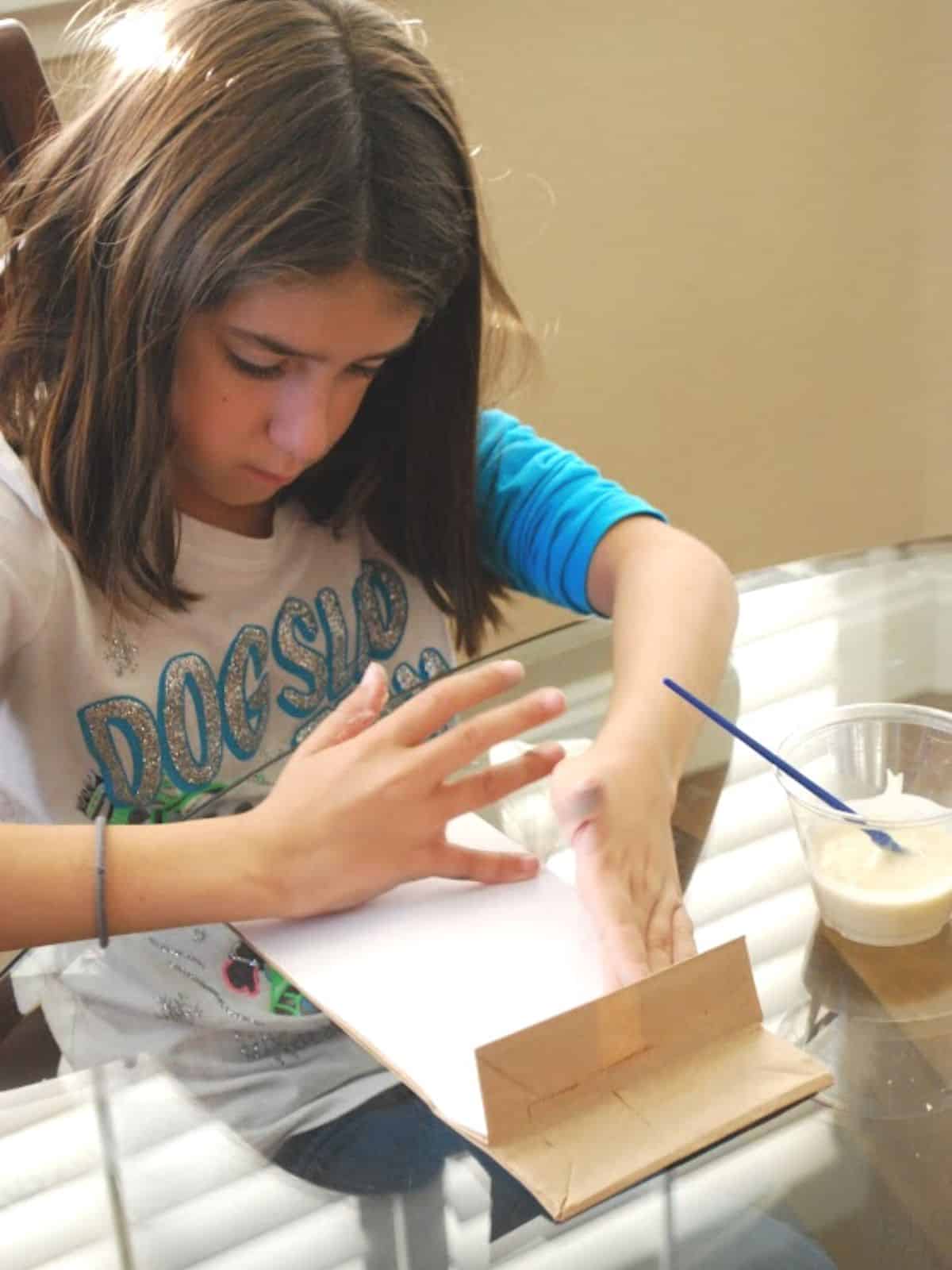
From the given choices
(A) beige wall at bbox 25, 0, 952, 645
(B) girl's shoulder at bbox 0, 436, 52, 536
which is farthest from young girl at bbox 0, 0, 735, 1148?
(A) beige wall at bbox 25, 0, 952, 645

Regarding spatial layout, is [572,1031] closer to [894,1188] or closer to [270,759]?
[894,1188]

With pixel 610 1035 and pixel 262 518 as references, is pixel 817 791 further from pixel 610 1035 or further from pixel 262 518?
pixel 262 518

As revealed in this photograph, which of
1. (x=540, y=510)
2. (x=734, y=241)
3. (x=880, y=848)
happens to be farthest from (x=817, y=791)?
(x=734, y=241)

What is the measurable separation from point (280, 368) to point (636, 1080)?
1.58 ft

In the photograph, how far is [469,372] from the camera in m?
1.04

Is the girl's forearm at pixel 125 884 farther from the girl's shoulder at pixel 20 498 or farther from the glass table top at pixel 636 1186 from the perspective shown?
the girl's shoulder at pixel 20 498

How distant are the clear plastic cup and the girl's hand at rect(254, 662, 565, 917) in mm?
143

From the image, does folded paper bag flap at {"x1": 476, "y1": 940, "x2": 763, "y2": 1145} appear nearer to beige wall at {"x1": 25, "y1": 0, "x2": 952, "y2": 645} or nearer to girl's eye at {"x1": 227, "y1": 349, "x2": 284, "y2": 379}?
girl's eye at {"x1": 227, "y1": 349, "x2": 284, "y2": 379}

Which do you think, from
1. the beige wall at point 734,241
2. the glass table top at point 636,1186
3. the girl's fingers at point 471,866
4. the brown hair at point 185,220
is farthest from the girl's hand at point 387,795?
the beige wall at point 734,241

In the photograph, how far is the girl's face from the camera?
2.80 feet

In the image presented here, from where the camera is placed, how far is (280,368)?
89 centimetres

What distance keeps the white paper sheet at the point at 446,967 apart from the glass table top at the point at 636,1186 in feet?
0.09

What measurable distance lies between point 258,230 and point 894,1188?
0.58 meters

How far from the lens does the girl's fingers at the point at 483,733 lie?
2.56 feet
